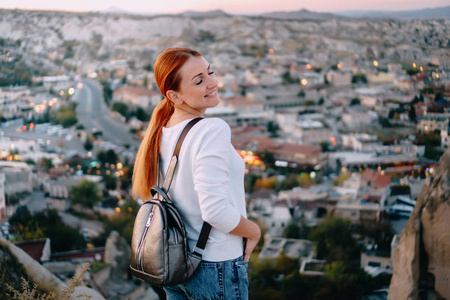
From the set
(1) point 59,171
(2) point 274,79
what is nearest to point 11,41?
(1) point 59,171

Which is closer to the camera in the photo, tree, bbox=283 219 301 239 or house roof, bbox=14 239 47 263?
house roof, bbox=14 239 47 263

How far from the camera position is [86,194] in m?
5.93

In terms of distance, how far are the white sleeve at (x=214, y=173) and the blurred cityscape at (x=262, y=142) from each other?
33 cm

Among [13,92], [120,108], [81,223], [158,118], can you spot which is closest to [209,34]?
[120,108]

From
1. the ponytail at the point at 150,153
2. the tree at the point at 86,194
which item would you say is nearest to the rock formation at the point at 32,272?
the ponytail at the point at 150,153

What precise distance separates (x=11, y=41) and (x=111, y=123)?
26.6 feet

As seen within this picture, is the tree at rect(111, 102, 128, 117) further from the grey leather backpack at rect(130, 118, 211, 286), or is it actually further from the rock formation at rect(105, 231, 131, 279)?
the grey leather backpack at rect(130, 118, 211, 286)

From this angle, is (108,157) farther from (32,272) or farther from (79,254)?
(32,272)

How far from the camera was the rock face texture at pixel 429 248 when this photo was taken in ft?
3.13

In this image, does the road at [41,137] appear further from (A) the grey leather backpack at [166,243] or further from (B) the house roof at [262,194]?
(A) the grey leather backpack at [166,243]

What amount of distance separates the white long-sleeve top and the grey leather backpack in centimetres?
1

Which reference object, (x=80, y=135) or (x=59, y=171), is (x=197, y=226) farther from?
(x=80, y=135)

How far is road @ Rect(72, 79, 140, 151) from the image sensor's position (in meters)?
11.8

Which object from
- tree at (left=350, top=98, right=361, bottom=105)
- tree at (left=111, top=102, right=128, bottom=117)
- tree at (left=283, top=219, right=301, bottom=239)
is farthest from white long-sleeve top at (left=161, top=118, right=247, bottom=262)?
tree at (left=350, top=98, right=361, bottom=105)
